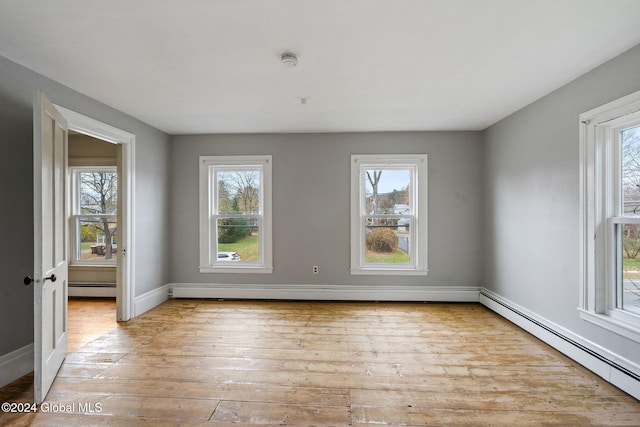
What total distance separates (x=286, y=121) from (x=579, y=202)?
312 centimetres

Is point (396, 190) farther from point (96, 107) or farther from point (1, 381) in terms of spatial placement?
point (1, 381)

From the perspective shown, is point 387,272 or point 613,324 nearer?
point 613,324

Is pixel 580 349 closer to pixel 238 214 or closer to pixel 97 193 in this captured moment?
pixel 238 214

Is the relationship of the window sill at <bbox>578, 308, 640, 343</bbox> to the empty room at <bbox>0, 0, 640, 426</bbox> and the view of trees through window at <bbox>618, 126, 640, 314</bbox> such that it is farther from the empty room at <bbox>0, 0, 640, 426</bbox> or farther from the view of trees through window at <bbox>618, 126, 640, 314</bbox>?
the view of trees through window at <bbox>618, 126, 640, 314</bbox>

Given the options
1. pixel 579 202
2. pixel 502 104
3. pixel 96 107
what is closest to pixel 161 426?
pixel 96 107

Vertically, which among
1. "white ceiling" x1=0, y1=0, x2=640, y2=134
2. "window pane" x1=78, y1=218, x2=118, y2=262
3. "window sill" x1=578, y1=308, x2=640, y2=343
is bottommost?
"window sill" x1=578, y1=308, x2=640, y2=343

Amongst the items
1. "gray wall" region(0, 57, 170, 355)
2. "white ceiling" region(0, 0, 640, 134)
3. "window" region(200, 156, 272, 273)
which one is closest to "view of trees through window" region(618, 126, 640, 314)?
"white ceiling" region(0, 0, 640, 134)

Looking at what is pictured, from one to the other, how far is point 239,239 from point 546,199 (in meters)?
3.82

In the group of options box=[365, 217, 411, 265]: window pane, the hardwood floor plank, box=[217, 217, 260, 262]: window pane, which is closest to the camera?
the hardwood floor plank

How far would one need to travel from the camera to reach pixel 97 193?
4.70 metres

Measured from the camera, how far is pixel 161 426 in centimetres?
183

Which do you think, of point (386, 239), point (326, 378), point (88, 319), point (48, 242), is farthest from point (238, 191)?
point (326, 378)

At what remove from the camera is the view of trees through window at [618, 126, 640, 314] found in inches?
89.4

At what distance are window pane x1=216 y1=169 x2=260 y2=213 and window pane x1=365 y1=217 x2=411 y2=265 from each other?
171 centimetres
